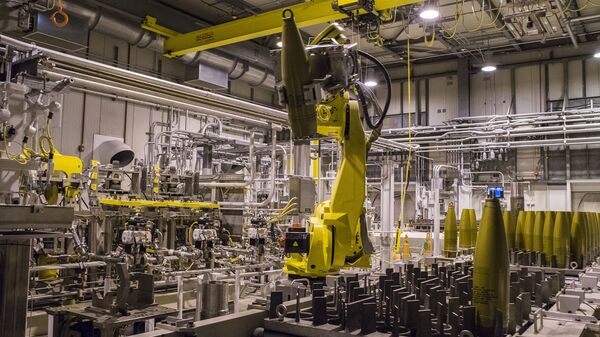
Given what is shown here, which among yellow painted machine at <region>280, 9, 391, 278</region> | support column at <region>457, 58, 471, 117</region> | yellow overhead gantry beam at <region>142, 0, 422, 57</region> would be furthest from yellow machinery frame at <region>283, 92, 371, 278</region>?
support column at <region>457, 58, 471, 117</region>

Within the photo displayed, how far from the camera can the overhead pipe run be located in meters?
7.58

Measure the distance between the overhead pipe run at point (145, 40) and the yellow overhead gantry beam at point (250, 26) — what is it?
186 mm

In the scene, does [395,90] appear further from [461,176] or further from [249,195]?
[249,195]

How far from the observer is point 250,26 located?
7.53 meters

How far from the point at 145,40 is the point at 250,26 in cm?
220

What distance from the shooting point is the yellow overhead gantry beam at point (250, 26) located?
21.1 ft

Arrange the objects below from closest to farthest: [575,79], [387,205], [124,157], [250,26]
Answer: [387,205], [250,26], [124,157], [575,79]

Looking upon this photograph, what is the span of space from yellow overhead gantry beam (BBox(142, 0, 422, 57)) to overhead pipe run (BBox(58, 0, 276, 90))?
0.19 metres

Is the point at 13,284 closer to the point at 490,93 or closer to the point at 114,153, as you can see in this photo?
the point at 114,153

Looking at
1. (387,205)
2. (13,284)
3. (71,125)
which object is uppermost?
(71,125)

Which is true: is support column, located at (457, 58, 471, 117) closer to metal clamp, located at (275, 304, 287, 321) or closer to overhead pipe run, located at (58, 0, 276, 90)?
overhead pipe run, located at (58, 0, 276, 90)

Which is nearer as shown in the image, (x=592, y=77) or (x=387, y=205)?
(x=387, y=205)

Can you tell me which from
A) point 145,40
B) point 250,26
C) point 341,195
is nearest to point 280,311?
point 341,195

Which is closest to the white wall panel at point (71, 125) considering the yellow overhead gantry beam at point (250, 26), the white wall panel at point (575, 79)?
the yellow overhead gantry beam at point (250, 26)
